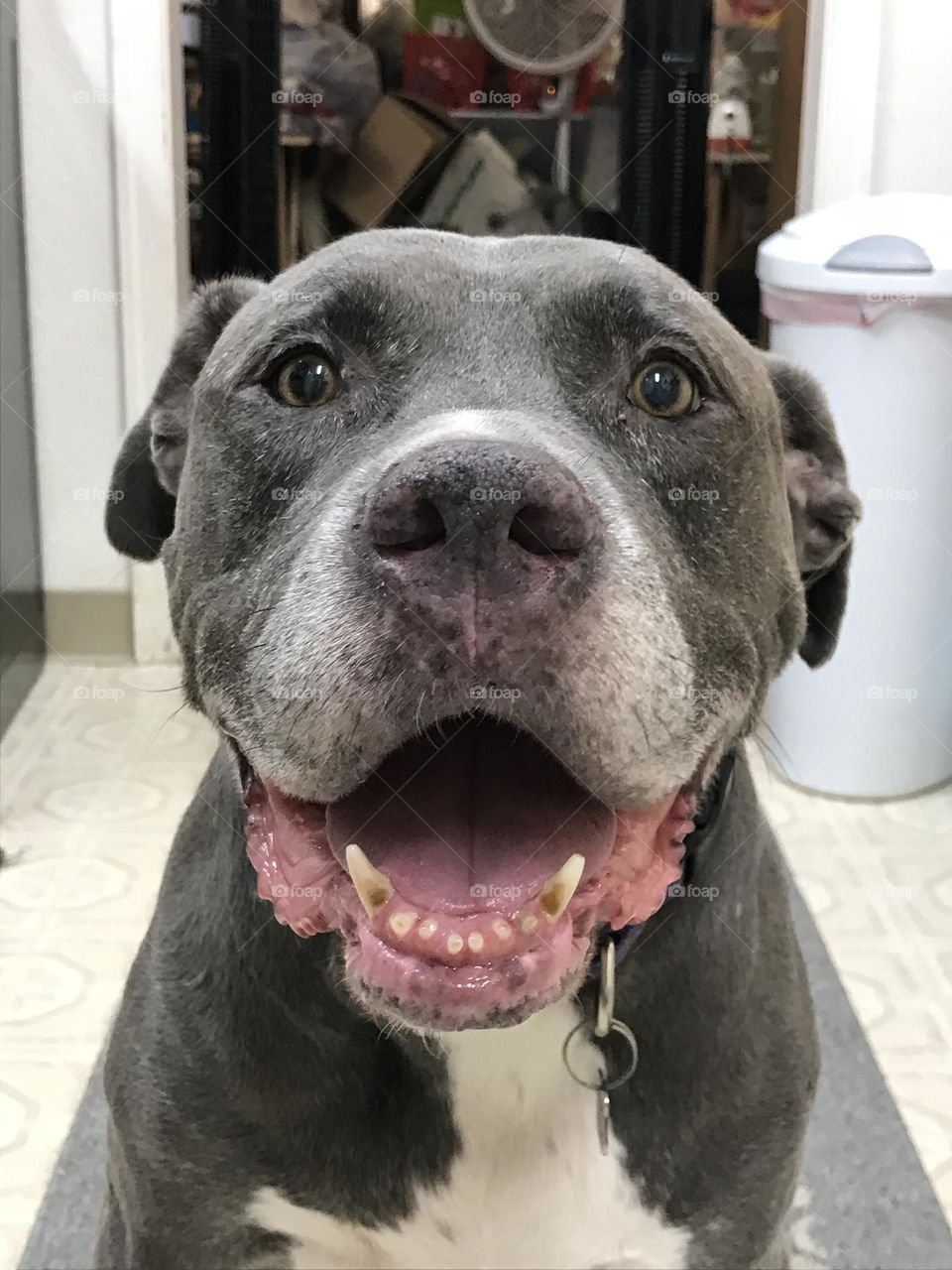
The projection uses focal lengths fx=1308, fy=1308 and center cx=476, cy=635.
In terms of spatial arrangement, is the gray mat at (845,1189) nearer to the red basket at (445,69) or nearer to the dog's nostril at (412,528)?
the dog's nostril at (412,528)

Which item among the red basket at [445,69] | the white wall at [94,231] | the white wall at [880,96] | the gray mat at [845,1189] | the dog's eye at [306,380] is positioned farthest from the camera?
the red basket at [445,69]

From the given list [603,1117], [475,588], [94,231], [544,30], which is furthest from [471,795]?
[544,30]

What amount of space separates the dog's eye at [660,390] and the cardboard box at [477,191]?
2.87 meters

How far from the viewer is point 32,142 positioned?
9.85 feet

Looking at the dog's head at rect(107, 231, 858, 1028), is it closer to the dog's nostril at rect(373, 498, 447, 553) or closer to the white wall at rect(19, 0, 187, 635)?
the dog's nostril at rect(373, 498, 447, 553)

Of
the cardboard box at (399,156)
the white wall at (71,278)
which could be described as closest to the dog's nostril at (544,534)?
the white wall at (71,278)

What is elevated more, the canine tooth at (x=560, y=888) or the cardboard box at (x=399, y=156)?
the cardboard box at (x=399, y=156)

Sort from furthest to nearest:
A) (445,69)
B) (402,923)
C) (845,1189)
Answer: (445,69) < (845,1189) < (402,923)

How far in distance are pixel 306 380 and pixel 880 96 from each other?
2.16m

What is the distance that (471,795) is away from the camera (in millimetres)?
1064

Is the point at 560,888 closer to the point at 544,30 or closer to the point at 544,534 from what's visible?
the point at 544,534

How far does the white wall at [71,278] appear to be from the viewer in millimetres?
2943

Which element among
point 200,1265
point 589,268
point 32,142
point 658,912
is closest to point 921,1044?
point 658,912

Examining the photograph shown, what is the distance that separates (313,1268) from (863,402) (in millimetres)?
1893
